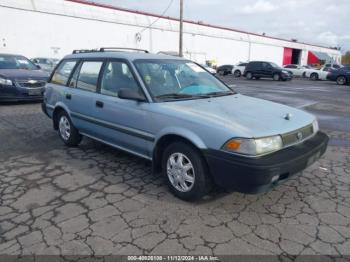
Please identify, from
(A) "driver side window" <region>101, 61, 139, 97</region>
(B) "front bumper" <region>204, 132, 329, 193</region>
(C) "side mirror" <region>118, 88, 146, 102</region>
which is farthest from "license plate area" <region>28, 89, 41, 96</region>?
(B) "front bumper" <region>204, 132, 329, 193</region>

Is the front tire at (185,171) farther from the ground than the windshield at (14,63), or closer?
closer

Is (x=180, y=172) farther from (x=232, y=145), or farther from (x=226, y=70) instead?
(x=226, y=70)

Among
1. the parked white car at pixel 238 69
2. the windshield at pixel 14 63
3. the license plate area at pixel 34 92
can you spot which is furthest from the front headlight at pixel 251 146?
the parked white car at pixel 238 69

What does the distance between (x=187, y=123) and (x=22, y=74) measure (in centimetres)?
764

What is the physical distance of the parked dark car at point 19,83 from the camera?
873 centimetres

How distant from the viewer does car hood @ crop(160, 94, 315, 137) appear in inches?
119

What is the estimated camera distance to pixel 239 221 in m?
3.05

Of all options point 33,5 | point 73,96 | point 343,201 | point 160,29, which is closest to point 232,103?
point 343,201

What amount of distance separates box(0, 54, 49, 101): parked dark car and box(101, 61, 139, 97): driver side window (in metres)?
5.64

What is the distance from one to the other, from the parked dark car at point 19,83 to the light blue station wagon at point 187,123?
4.60 m

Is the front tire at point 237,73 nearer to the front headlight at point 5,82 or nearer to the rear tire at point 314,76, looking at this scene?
the rear tire at point 314,76

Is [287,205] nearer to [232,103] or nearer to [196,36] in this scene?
[232,103]

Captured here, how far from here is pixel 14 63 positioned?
10.1m

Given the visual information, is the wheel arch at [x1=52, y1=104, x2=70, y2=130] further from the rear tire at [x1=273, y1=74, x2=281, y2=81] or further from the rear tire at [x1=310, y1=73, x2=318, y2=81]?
the rear tire at [x1=310, y1=73, x2=318, y2=81]
